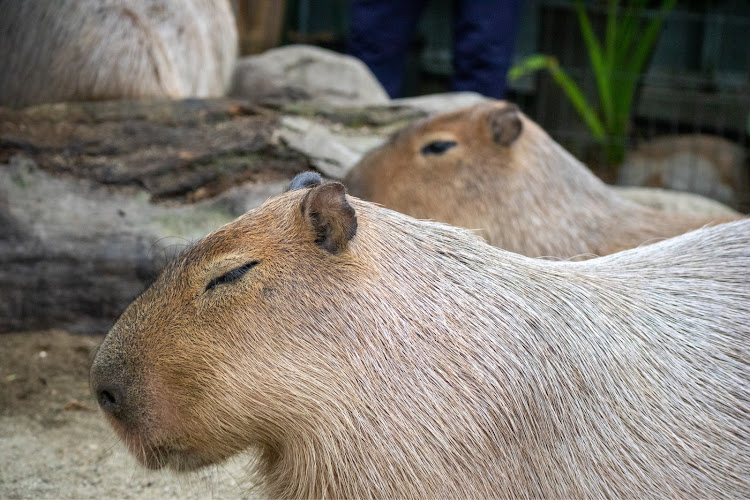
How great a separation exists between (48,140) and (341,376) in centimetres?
318

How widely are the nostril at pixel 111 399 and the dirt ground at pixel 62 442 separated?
0.55 meters

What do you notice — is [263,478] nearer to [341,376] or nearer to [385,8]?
[341,376]

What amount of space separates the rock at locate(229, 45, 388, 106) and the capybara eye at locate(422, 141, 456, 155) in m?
1.92

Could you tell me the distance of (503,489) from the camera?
2.20m

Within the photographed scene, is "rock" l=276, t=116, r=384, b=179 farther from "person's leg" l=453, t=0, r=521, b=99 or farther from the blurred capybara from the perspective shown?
"person's leg" l=453, t=0, r=521, b=99

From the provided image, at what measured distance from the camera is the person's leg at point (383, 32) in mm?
7152

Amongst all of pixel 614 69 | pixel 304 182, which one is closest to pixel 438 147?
pixel 304 182

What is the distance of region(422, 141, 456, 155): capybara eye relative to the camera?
4.48 m

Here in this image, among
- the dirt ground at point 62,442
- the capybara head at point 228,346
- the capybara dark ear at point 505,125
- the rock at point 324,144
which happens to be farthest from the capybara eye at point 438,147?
the capybara head at point 228,346

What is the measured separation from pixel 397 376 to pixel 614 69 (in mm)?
8111

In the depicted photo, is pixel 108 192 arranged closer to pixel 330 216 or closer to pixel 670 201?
pixel 330 216

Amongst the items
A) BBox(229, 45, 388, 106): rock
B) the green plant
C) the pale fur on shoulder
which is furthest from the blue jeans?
the pale fur on shoulder

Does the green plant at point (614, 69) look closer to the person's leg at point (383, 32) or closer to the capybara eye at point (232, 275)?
the person's leg at point (383, 32)

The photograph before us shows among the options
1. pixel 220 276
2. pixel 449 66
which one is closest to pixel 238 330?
pixel 220 276
